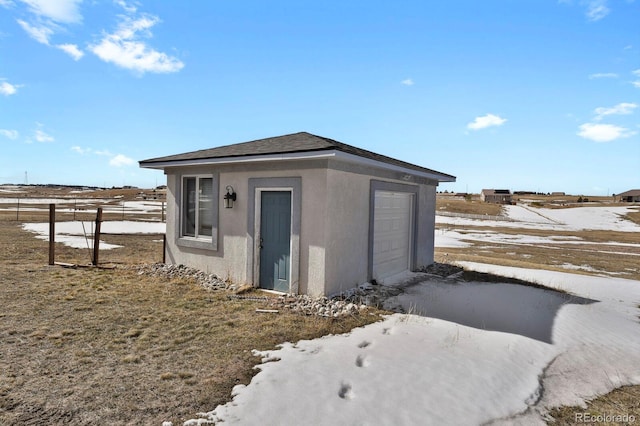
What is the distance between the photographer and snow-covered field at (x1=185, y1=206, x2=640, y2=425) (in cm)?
354

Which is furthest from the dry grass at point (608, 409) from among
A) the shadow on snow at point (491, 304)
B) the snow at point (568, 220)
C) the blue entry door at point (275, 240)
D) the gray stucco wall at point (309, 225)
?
the snow at point (568, 220)

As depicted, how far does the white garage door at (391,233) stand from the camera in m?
9.27

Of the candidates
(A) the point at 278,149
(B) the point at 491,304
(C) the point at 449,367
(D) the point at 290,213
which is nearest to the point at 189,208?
(D) the point at 290,213

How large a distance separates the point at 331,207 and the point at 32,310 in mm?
5948

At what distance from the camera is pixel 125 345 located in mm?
5051

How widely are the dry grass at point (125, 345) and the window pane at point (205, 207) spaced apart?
153cm

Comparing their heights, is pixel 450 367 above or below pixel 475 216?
below

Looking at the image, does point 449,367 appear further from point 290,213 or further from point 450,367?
point 290,213

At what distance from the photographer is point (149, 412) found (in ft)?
11.3

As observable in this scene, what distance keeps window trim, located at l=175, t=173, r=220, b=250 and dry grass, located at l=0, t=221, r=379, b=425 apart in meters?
1.13

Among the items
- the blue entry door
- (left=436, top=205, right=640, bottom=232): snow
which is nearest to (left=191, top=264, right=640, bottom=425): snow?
the blue entry door

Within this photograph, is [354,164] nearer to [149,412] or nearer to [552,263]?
[149,412]

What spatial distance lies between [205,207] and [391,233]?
17.2 feet

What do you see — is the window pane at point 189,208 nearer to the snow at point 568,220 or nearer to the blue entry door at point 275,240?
the blue entry door at point 275,240
